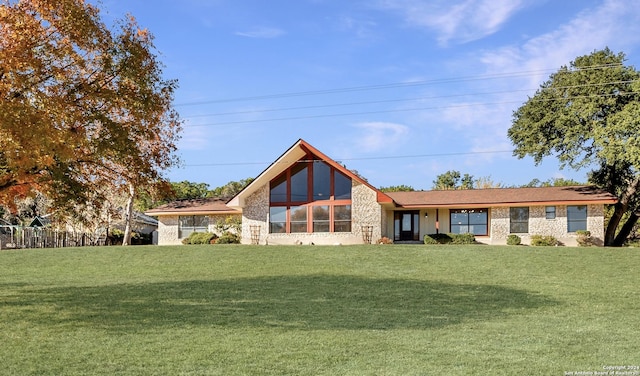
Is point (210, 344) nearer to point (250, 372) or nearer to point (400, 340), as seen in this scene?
point (250, 372)

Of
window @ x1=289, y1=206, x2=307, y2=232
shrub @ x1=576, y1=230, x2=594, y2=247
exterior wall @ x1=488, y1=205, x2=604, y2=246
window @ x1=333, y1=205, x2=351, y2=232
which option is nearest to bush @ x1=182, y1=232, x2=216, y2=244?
window @ x1=289, y1=206, x2=307, y2=232

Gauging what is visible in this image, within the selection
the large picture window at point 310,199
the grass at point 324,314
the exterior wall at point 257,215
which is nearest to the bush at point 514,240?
the grass at point 324,314

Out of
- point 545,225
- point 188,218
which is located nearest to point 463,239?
point 545,225

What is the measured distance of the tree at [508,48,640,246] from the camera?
30969mm

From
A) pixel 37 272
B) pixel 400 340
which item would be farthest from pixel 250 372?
pixel 37 272

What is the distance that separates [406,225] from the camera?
35.6m

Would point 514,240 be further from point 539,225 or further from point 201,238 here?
point 201,238

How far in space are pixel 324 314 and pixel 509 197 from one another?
75.9 ft

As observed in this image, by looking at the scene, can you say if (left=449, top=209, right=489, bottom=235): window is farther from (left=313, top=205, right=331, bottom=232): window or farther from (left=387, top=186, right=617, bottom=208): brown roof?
(left=313, top=205, right=331, bottom=232): window

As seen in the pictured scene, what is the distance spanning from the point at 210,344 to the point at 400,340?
10.2ft

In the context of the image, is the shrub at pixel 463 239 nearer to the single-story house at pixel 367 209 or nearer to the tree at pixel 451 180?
the single-story house at pixel 367 209

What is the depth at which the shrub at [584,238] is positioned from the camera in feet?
101

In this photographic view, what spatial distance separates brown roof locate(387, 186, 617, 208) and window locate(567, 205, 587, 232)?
68 centimetres

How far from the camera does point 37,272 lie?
21.1m
